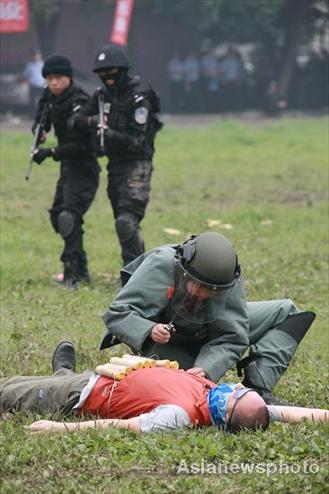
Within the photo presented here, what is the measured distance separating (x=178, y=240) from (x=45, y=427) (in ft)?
28.7

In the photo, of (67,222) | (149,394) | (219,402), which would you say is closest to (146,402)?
(149,394)

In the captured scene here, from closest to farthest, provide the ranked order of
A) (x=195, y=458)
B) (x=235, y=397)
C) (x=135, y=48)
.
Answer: (x=195, y=458) → (x=235, y=397) → (x=135, y=48)

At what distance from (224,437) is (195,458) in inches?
14.9

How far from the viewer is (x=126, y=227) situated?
39.7 ft

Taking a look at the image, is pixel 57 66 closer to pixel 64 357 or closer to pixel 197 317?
pixel 64 357

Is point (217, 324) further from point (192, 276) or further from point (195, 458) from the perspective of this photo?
point (195, 458)

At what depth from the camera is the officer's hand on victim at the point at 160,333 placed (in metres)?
7.12

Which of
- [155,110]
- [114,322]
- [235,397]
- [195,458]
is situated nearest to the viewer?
[195,458]

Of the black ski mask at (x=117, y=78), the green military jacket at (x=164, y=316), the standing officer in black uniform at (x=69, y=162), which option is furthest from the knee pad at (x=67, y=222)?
the green military jacket at (x=164, y=316)

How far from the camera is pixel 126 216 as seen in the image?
12.1 meters

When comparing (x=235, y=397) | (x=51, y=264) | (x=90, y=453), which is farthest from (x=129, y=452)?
(x=51, y=264)

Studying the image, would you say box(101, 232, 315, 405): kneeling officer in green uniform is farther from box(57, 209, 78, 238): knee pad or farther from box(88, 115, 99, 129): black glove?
box(57, 209, 78, 238): knee pad

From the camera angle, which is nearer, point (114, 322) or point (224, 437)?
point (224, 437)

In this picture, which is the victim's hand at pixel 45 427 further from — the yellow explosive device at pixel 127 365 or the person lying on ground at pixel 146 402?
the yellow explosive device at pixel 127 365
